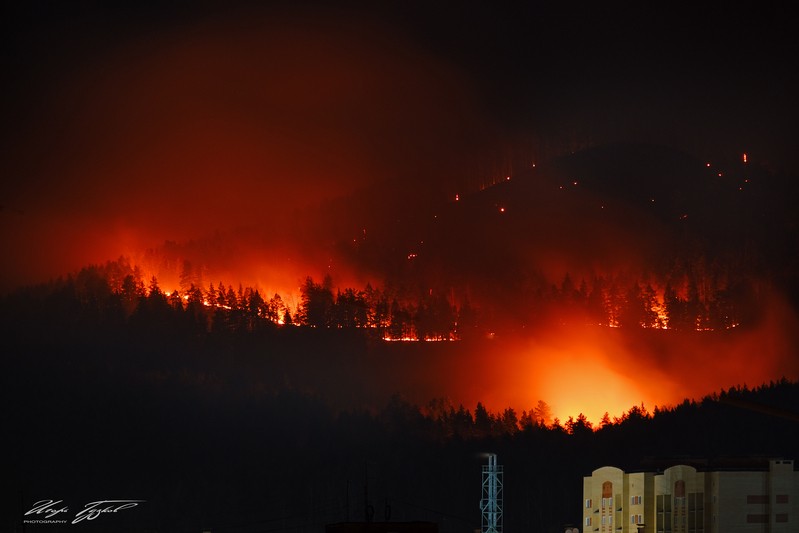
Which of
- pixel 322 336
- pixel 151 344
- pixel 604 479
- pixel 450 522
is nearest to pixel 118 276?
pixel 151 344

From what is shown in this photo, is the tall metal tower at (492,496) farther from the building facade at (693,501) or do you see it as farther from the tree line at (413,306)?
the tree line at (413,306)

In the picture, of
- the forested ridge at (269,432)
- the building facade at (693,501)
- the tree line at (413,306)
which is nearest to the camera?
the building facade at (693,501)

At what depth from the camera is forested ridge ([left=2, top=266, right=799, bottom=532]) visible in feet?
438

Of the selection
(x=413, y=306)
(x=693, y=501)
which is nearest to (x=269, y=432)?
(x=413, y=306)

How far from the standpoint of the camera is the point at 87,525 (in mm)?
139875

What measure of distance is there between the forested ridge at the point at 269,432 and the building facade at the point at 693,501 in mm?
2888

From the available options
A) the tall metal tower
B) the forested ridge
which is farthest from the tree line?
the tall metal tower

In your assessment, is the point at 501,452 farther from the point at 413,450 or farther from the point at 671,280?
the point at 671,280

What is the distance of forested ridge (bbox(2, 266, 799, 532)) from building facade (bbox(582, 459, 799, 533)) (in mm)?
2888

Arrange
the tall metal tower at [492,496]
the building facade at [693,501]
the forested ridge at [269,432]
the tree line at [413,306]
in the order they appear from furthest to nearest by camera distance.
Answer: the tree line at [413,306]
the forested ridge at [269,432]
the building facade at [693,501]
the tall metal tower at [492,496]

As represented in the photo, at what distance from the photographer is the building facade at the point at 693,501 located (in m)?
95.5

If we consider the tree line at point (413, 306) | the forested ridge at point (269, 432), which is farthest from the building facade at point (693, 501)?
the tree line at point (413, 306)

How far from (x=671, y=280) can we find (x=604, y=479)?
273 feet

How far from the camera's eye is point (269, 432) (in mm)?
160500
